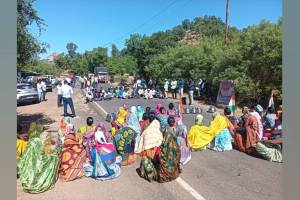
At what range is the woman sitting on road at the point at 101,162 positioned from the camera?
30.5 feet

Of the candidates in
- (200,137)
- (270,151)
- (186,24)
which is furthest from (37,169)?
(186,24)

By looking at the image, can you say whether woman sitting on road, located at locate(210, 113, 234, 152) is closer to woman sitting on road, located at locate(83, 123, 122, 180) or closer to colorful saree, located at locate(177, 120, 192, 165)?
colorful saree, located at locate(177, 120, 192, 165)

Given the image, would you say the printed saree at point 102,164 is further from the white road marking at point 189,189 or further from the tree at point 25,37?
the tree at point 25,37

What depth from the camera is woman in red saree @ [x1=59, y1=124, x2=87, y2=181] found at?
365 inches

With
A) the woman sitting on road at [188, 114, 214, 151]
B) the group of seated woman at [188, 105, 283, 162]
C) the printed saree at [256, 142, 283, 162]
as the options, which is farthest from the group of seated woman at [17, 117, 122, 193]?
the printed saree at [256, 142, 283, 162]

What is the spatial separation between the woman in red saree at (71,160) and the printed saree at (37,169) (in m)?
0.26

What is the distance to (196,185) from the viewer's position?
8773 millimetres

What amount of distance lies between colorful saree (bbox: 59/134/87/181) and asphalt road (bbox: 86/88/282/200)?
1.00 m

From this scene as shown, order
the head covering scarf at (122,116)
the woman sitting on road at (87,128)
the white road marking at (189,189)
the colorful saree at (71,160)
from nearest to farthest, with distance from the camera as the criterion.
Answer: the white road marking at (189,189) → the colorful saree at (71,160) → the woman sitting on road at (87,128) → the head covering scarf at (122,116)

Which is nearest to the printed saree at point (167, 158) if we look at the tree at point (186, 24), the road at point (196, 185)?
→ the road at point (196, 185)

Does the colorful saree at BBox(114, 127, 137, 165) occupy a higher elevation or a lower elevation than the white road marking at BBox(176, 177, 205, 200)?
higher

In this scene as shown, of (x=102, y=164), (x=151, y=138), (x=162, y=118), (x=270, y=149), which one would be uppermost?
(x=162, y=118)

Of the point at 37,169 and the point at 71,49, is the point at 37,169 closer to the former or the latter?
the point at 37,169

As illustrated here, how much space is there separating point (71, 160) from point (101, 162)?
657 millimetres
